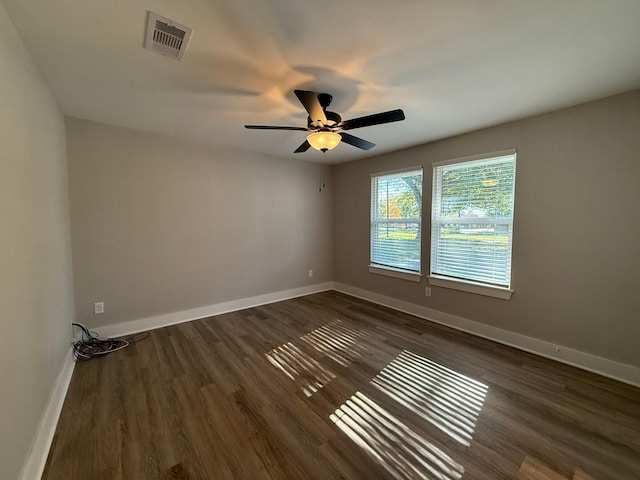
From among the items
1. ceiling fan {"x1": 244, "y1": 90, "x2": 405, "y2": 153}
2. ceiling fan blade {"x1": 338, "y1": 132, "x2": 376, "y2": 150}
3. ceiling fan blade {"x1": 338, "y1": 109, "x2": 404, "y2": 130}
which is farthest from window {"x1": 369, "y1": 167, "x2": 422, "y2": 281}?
ceiling fan blade {"x1": 338, "y1": 109, "x2": 404, "y2": 130}

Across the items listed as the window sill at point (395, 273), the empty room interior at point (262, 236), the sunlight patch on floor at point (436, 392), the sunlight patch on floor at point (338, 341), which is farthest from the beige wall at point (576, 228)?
the sunlight patch on floor at point (338, 341)

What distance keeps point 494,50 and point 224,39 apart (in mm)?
1702

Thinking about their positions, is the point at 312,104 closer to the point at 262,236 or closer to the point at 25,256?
the point at 25,256

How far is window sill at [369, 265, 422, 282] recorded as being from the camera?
3.74 meters

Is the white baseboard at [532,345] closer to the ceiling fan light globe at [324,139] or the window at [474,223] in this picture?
the window at [474,223]

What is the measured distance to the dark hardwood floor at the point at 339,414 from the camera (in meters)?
1.44

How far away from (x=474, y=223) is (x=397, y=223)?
44.4 inches

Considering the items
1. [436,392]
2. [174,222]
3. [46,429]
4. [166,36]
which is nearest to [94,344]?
[46,429]

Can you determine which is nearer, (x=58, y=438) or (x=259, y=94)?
(x=58, y=438)

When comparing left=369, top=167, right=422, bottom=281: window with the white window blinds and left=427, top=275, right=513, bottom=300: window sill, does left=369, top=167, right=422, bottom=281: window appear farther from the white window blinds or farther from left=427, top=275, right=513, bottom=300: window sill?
left=427, top=275, right=513, bottom=300: window sill

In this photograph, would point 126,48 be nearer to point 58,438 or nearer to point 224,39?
point 224,39

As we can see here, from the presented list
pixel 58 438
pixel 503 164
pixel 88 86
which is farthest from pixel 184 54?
pixel 503 164

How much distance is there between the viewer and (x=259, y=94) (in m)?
2.20

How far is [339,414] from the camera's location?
5.95ft
